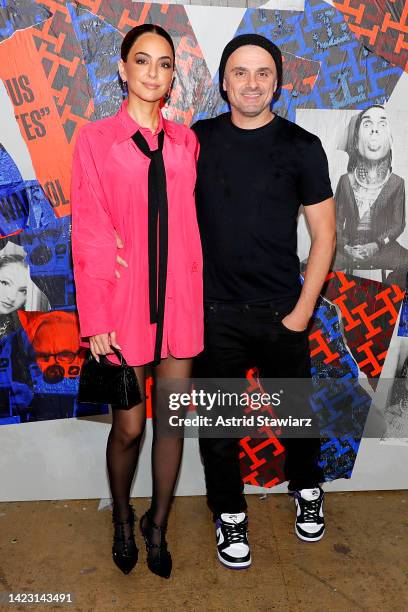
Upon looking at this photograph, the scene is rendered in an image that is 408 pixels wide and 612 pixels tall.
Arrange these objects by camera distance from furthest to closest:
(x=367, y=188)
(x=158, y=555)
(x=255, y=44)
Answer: (x=367, y=188) < (x=158, y=555) < (x=255, y=44)

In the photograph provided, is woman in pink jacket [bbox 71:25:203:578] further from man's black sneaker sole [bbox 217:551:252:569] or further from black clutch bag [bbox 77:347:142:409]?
man's black sneaker sole [bbox 217:551:252:569]

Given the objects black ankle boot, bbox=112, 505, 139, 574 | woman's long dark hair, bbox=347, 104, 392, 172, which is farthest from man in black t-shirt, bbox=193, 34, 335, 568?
woman's long dark hair, bbox=347, 104, 392, 172

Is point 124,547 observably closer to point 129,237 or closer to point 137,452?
point 137,452

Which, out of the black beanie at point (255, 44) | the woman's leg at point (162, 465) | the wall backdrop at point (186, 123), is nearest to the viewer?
the black beanie at point (255, 44)

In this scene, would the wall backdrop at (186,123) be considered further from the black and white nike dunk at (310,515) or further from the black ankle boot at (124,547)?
the black ankle boot at (124,547)

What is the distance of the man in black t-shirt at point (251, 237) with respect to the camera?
208cm

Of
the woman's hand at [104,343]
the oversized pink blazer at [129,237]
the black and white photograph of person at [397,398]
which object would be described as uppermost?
the oversized pink blazer at [129,237]

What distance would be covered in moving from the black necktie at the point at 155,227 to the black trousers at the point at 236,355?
24 centimetres

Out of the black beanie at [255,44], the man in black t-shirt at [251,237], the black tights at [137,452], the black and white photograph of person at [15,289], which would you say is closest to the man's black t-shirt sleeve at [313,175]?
the man in black t-shirt at [251,237]

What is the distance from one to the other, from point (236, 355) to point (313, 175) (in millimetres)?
672

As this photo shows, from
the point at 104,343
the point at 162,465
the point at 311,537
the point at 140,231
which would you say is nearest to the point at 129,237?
the point at 140,231

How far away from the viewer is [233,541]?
2.27 meters

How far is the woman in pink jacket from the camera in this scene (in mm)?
1909

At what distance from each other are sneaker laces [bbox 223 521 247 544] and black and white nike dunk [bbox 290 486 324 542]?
0.26 meters
